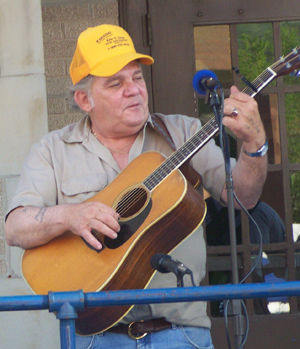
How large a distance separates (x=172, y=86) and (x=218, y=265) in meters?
1.11

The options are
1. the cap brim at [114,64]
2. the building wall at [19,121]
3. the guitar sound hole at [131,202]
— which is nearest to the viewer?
the guitar sound hole at [131,202]

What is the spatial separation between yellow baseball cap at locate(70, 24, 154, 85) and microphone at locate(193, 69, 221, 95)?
502 millimetres

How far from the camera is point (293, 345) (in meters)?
3.49

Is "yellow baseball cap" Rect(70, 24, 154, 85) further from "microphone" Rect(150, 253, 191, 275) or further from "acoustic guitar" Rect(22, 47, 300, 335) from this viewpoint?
"microphone" Rect(150, 253, 191, 275)

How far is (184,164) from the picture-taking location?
2.29m

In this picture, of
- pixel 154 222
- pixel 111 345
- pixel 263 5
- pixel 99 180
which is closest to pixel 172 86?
pixel 263 5

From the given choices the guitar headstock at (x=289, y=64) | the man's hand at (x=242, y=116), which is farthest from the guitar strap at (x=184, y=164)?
the guitar headstock at (x=289, y=64)

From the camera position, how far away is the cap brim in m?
2.40

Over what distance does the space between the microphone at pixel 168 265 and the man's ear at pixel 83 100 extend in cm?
91

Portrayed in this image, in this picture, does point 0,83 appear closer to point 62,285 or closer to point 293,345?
point 62,285

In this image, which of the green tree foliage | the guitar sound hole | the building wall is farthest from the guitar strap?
the green tree foliage

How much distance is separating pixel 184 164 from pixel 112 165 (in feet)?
1.04

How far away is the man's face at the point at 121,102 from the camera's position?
→ 7.89ft

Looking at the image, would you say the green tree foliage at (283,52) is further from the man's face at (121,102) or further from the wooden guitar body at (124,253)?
the wooden guitar body at (124,253)
